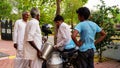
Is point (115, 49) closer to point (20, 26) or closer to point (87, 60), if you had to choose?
point (20, 26)

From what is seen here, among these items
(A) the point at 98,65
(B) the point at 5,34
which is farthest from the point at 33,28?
(B) the point at 5,34

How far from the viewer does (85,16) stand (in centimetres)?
480

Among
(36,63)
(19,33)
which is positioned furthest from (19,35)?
(36,63)

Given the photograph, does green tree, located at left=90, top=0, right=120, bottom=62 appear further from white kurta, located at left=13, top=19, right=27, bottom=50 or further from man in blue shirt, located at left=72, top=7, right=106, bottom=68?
man in blue shirt, located at left=72, top=7, right=106, bottom=68

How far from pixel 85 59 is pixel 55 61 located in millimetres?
719

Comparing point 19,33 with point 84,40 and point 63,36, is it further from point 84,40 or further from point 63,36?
point 84,40

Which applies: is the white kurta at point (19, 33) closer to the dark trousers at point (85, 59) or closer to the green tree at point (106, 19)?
the dark trousers at point (85, 59)

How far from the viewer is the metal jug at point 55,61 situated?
5.29 meters

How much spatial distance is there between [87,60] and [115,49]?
5.90 m

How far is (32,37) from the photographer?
5.10 metres

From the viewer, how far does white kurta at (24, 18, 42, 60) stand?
5.12m

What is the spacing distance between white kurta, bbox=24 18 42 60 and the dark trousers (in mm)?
822

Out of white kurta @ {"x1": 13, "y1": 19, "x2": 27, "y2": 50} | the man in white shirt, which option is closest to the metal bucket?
the man in white shirt

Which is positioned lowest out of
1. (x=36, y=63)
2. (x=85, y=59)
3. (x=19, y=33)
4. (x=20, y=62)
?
(x=20, y=62)
